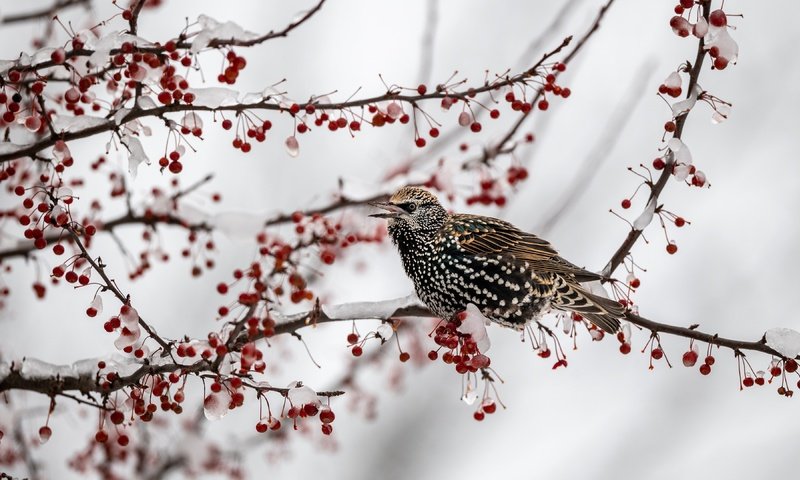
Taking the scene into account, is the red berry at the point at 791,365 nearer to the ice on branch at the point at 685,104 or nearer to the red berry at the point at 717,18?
the ice on branch at the point at 685,104

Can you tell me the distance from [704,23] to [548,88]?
68cm

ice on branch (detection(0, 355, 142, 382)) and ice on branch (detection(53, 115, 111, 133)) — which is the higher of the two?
ice on branch (detection(53, 115, 111, 133))

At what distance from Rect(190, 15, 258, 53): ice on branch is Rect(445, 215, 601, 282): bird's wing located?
6.87 ft

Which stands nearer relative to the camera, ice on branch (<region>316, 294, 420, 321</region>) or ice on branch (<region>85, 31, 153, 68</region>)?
ice on branch (<region>85, 31, 153, 68</region>)

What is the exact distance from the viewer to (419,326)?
6543 millimetres

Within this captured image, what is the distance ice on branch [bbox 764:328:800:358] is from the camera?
3424 millimetres

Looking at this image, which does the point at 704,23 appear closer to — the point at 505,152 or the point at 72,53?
the point at 505,152

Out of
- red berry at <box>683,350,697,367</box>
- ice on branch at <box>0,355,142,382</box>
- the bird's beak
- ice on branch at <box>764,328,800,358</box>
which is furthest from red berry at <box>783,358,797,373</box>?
ice on branch at <box>0,355,142,382</box>

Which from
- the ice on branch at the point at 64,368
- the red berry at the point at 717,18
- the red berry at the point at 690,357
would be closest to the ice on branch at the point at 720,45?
the red berry at the point at 717,18

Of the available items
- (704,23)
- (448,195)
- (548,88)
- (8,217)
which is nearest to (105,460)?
(8,217)

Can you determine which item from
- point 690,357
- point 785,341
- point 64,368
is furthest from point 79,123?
point 785,341

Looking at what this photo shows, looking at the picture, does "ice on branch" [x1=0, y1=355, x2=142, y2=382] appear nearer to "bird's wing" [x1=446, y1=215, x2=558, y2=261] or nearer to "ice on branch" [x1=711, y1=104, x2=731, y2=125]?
"bird's wing" [x1=446, y1=215, x2=558, y2=261]

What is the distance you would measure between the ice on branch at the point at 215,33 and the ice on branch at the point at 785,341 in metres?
2.53

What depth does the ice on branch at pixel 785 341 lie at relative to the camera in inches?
135
